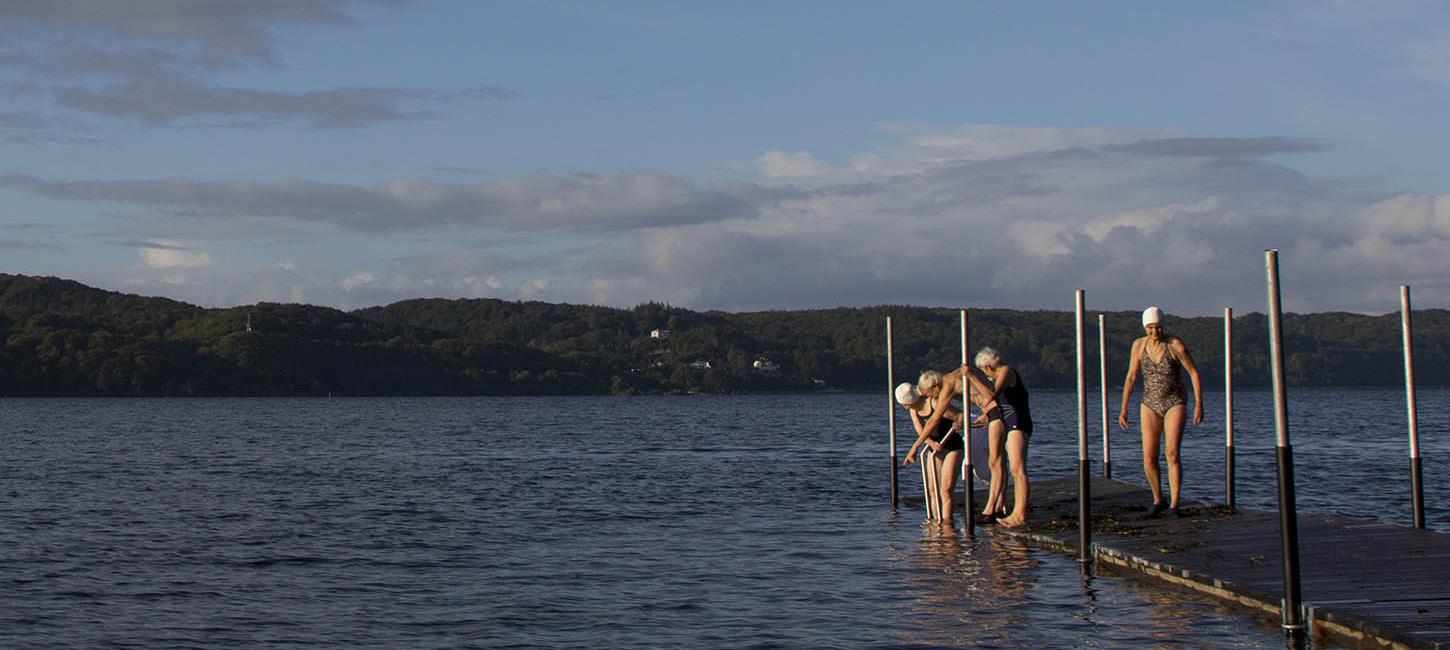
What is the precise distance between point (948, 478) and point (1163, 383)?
473 cm

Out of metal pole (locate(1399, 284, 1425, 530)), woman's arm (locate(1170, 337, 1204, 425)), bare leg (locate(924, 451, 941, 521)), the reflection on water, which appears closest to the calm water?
the reflection on water

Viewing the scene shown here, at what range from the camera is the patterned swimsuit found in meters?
17.7

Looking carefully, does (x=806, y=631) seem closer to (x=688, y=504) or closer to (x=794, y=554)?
(x=794, y=554)

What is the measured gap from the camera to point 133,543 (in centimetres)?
2431

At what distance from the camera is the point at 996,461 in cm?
2008

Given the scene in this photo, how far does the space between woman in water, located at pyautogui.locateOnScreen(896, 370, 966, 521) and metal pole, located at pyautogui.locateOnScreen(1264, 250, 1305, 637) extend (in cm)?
737

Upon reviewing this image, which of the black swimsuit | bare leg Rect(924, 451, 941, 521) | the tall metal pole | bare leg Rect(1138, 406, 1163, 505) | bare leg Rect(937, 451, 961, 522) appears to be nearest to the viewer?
bare leg Rect(1138, 406, 1163, 505)

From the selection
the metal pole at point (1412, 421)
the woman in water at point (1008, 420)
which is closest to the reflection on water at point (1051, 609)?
the woman in water at point (1008, 420)

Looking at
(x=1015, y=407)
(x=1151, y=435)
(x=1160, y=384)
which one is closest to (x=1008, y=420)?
(x=1015, y=407)

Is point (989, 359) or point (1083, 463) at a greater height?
point (989, 359)

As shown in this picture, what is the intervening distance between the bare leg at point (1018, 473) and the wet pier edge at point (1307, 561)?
0.62 feet

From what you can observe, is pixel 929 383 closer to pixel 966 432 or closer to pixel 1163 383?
pixel 966 432

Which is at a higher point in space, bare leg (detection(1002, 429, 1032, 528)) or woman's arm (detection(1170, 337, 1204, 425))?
woman's arm (detection(1170, 337, 1204, 425))

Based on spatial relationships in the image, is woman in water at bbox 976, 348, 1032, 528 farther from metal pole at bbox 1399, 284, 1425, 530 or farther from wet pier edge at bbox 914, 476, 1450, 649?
metal pole at bbox 1399, 284, 1425, 530
